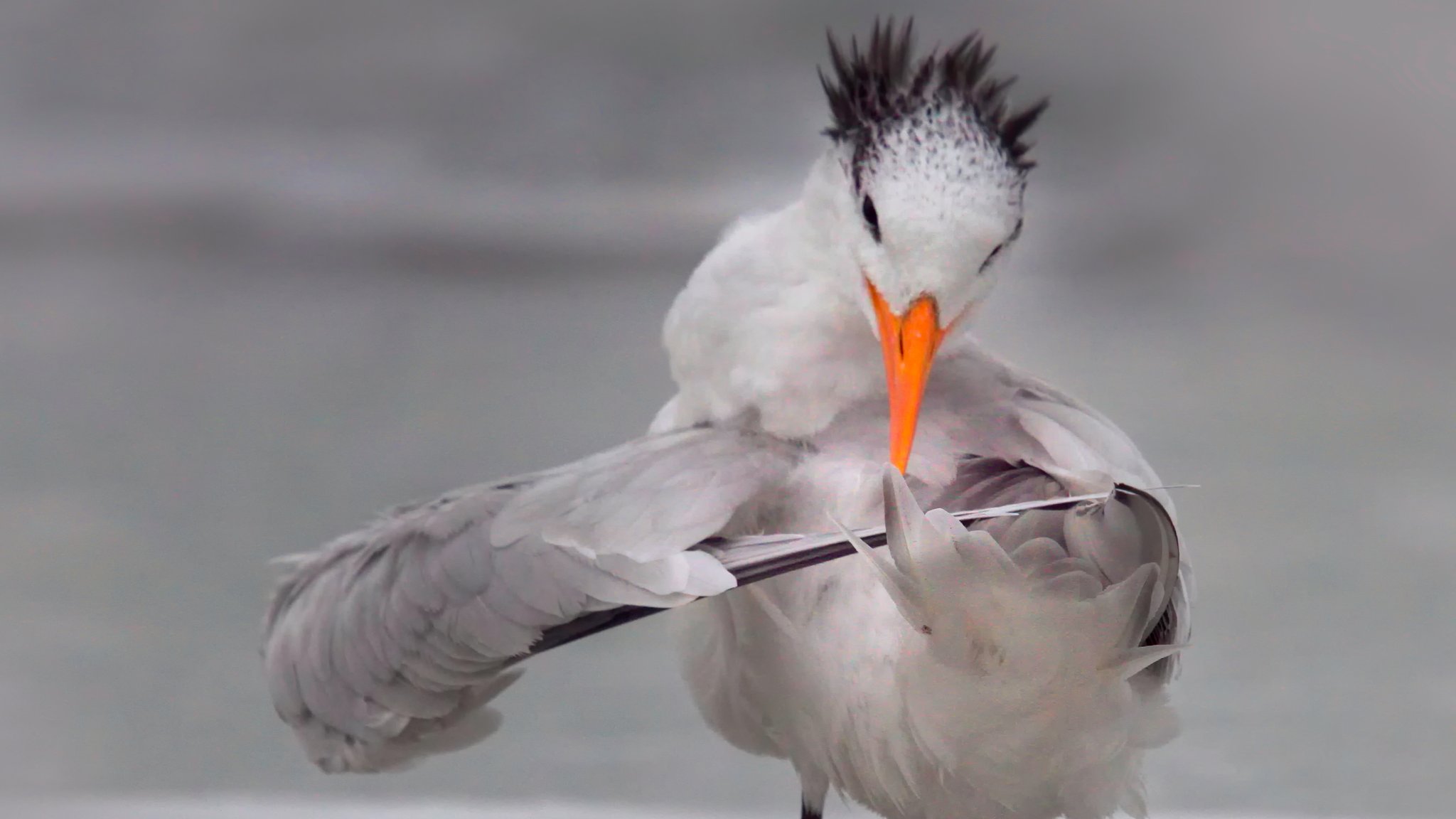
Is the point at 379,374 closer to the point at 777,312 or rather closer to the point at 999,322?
the point at 999,322

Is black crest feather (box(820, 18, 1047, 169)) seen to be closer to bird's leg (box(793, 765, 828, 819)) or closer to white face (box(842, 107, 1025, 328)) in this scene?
white face (box(842, 107, 1025, 328))

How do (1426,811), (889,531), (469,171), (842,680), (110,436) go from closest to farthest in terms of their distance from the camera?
1. (889,531)
2. (842,680)
3. (1426,811)
4. (110,436)
5. (469,171)

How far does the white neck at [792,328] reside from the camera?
0.59m

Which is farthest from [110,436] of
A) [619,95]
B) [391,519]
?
[391,519]

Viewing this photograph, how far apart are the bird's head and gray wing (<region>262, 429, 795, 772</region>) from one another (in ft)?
0.25

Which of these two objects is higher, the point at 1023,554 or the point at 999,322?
the point at 999,322

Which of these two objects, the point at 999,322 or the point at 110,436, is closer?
the point at 999,322

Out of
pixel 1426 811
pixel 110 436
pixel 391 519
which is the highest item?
pixel 110 436

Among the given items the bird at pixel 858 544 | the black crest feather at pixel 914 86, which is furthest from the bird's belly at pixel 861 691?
the black crest feather at pixel 914 86

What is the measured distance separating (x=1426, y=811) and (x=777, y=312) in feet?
1.90

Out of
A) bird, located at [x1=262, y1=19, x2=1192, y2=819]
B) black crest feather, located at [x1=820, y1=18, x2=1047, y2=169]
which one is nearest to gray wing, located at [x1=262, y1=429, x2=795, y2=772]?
bird, located at [x1=262, y1=19, x2=1192, y2=819]

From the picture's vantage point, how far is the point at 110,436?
3.63ft

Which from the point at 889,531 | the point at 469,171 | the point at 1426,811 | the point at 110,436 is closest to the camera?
the point at 889,531

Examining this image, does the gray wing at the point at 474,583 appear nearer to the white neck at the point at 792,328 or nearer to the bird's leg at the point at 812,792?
the white neck at the point at 792,328
